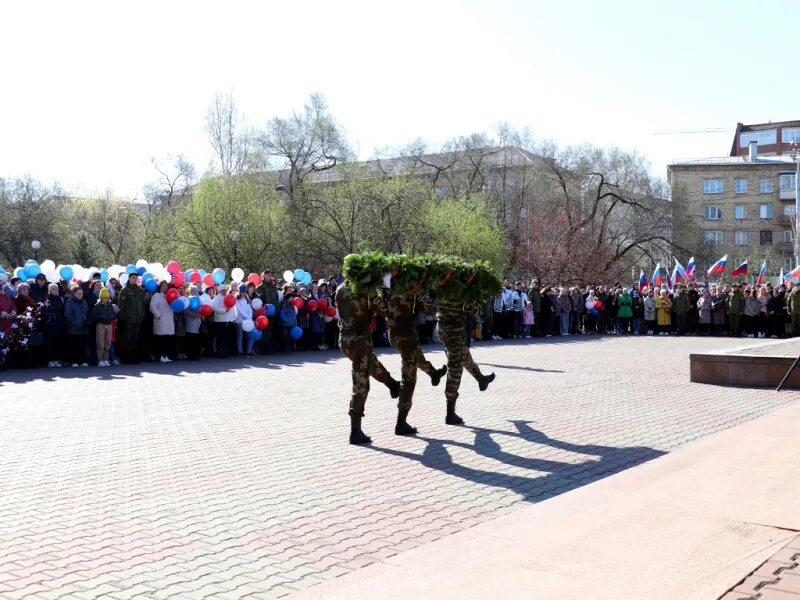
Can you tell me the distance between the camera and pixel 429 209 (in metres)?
41.2

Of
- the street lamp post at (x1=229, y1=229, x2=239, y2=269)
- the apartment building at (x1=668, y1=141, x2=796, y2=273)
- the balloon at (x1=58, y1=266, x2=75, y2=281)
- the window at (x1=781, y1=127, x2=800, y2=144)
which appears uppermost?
the window at (x1=781, y1=127, x2=800, y2=144)

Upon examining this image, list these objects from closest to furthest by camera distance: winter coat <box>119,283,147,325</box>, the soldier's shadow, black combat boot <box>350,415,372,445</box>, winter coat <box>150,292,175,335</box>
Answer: the soldier's shadow → black combat boot <box>350,415,372,445</box> → winter coat <box>119,283,147,325</box> → winter coat <box>150,292,175,335</box>

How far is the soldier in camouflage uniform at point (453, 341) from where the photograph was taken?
33.0 ft

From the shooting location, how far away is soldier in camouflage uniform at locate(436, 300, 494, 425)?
33.0ft

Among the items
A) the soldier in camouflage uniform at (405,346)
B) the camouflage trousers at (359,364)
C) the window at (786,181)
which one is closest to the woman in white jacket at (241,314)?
the soldier in camouflage uniform at (405,346)

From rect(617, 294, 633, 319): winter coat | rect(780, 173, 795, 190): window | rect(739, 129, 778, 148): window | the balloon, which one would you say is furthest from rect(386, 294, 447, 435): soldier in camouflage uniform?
rect(739, 129, 778, 148): window

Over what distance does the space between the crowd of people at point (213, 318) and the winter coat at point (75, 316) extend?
0.06ft

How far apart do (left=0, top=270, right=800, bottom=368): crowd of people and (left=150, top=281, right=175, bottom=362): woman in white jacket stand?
21mm

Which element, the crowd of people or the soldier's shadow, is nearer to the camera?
the soldier's shadow

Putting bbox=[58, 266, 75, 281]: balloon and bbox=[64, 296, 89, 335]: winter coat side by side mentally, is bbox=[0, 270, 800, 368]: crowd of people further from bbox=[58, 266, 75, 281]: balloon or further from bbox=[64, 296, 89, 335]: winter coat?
bbox=[58, 266, 75, 281]: balloon

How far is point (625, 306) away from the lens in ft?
102

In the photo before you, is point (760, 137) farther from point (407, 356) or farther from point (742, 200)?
point (407, 356)

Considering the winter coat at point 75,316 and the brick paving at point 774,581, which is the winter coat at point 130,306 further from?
the brick paving at point 774,581

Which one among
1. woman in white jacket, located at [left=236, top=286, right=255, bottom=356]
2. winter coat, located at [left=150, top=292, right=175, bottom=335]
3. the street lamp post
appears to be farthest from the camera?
the street lamp post
